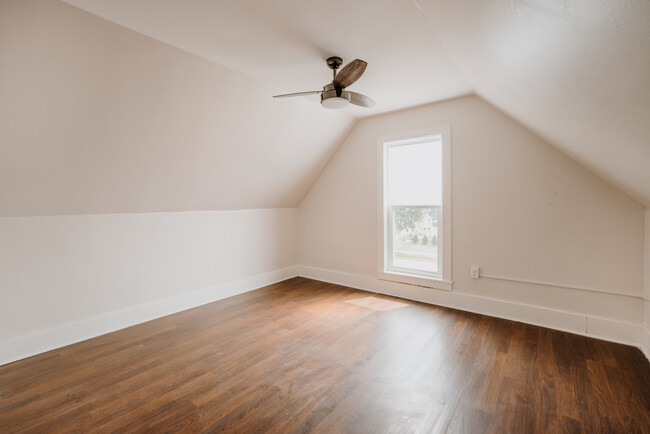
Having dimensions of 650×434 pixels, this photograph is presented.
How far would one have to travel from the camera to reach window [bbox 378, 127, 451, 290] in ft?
12.0

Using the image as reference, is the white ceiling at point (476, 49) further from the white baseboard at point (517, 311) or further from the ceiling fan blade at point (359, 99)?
the white baseboard at point (517, 311)

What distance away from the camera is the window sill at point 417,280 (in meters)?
3.63

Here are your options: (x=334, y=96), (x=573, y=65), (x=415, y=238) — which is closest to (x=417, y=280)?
(x=415, y=238)

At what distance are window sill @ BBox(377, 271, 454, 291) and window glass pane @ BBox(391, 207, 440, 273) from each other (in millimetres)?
152

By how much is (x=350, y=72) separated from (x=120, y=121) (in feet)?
6.25

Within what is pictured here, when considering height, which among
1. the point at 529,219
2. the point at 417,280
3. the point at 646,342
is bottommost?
the point at 646,342

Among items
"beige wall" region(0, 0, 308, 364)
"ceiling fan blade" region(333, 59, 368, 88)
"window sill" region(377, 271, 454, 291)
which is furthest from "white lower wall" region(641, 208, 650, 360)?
"beige wall" region(0, 0, 308, 364)

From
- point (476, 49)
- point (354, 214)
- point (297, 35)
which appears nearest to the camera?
point (476, 49)

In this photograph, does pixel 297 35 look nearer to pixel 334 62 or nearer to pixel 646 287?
pixel 334 62

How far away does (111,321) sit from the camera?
3062mm

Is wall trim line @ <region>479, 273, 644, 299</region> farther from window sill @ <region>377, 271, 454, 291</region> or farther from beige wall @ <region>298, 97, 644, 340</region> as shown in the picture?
window sill @ <region>377, 271, 454, 291</region>

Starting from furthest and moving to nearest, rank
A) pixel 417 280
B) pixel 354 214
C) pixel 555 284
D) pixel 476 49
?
pixel 354 214 < pixel 417 280 < pixel 555 284 < pixel 476 49

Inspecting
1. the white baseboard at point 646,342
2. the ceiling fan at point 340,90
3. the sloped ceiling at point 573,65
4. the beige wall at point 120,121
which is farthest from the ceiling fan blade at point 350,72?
the white baseboard at point 646,342

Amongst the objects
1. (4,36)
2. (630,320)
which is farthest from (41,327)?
(630,320)
